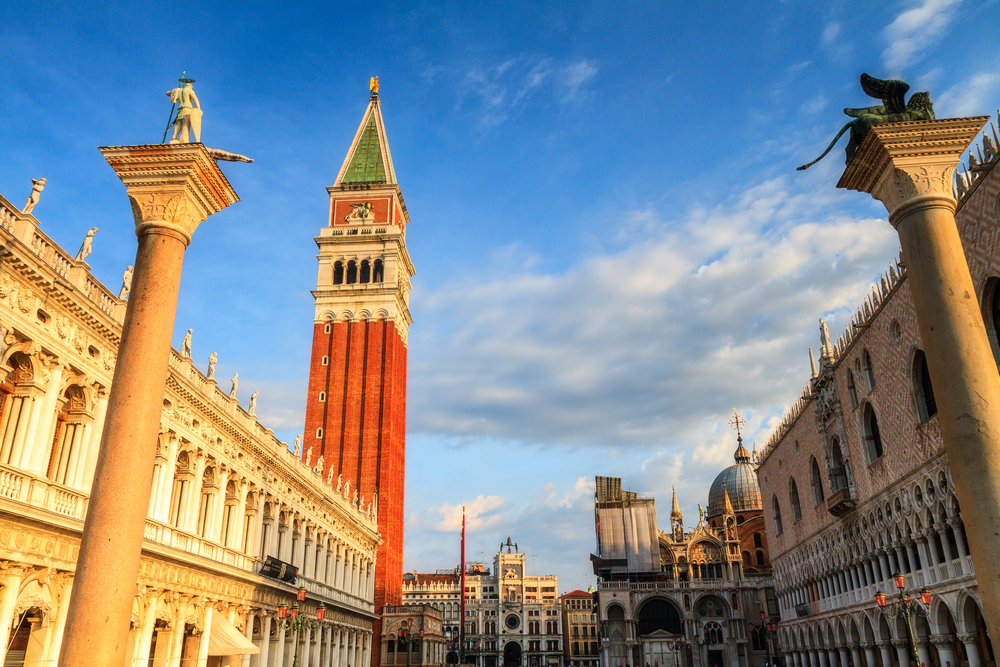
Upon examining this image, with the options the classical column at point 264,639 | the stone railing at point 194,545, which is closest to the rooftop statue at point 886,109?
the stone railing at point 194,545

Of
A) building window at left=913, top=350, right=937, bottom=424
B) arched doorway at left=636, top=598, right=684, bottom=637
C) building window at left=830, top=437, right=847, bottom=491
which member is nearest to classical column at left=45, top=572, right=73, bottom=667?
building window at left=913, top=350, right=937, bottom=424

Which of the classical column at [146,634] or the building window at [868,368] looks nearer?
the classical column at [146,634]

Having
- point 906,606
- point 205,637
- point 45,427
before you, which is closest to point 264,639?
point 205,637

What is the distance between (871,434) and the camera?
36500mm

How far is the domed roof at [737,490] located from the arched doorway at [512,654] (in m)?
43.2

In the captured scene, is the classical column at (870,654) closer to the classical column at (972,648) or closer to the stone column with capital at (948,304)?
the classical column at (972,648)

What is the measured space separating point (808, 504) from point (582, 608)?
77.7 meters

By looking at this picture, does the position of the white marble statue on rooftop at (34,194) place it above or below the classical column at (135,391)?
above

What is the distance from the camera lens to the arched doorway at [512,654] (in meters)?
116

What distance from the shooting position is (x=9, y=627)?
15172mm

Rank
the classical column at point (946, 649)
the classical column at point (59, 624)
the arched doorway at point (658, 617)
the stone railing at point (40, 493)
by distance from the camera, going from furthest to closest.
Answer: the arched doorway at point (658, 617) → the classical column at point (946, 649) → the classical column at point (59, 624) → the stone railing at point (40, 493)

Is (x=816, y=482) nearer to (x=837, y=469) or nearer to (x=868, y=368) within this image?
(x=837, y=469)

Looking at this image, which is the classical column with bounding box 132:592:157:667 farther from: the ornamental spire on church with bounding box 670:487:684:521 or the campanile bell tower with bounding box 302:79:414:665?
the ornamental spire on church with bounding box 670:487:684:521

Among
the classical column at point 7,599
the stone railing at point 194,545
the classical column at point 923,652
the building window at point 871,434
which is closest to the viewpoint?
the classical column at point 7,599
